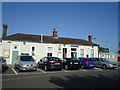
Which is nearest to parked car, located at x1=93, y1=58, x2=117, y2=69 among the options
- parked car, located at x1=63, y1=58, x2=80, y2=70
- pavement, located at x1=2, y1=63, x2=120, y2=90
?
parked car, located at x1=63, y1=58, x2=80, y2=70

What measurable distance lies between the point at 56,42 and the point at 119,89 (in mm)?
17569

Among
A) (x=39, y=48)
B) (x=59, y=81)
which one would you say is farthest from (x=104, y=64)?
(x=39, y=48)

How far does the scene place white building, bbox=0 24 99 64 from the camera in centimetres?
2009

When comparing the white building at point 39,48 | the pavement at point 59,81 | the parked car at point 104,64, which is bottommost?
the pavement at point 59,81

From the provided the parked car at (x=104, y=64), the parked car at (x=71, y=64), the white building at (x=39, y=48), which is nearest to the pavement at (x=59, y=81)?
the parked car at (x=71, y=64)

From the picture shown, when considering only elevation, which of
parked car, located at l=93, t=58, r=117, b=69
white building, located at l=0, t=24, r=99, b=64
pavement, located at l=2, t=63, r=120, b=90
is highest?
white building, located at l=0, t=24, r=99, b=64

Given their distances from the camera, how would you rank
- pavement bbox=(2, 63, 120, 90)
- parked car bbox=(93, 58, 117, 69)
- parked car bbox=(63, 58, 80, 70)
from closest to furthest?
pavement bbox=(2, 63, 120, 90) < parked car bbox=(63, 58, 80, 70) < parked car bbox=(93, 58, 117, 69)

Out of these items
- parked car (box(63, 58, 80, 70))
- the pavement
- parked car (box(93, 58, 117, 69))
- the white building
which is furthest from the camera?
the white building

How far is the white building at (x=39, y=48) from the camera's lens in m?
20.1

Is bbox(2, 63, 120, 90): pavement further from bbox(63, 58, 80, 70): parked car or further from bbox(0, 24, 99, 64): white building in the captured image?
bbox(0, 24, 99, 64): white building

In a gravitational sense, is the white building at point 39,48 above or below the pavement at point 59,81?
above

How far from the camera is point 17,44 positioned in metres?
20.6

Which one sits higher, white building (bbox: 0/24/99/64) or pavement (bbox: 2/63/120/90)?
Answer: white building (bbox: 0/24/99/64)

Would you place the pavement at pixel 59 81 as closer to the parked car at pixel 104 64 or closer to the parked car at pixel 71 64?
the parked car at pixel 71 64
